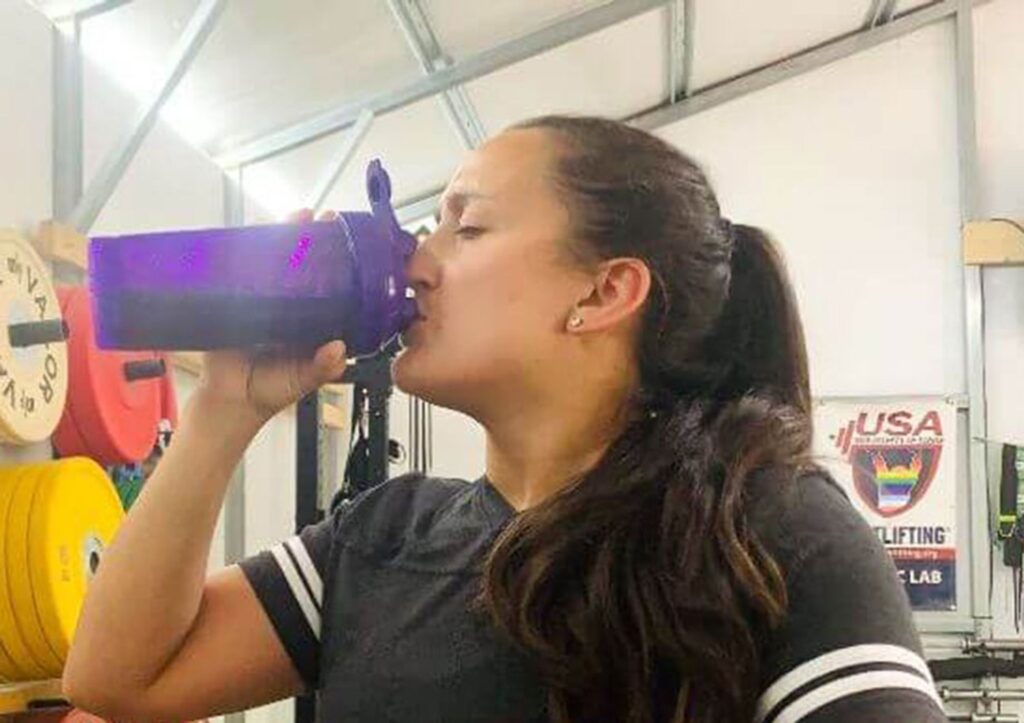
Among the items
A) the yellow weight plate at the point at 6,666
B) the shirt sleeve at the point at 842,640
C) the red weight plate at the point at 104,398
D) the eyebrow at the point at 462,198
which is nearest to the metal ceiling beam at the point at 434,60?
the red weight plate at the point at 104,398

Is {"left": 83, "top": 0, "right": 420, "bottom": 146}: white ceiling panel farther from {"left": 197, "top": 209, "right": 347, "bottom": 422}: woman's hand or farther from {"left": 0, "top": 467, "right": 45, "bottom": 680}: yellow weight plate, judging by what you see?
{"left": 197, "top": 209, "right": 347, "bottom": 422}: woman's hand

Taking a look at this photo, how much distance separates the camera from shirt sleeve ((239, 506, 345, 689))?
1212mm

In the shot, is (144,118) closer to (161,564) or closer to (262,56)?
(262,56)

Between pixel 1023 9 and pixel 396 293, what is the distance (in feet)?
14.7

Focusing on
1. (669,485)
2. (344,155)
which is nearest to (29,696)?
(669,485)

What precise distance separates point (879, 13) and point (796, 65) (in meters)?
0.35

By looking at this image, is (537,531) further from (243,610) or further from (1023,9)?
(1023,9)

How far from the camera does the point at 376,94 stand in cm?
334

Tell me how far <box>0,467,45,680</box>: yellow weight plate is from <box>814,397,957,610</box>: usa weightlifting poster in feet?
10.4

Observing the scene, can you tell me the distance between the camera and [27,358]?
6.40 feet

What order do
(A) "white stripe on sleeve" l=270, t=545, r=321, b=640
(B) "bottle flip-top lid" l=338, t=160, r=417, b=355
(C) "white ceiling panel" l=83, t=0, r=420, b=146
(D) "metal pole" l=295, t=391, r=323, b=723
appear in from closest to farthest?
(B) "bottle flip-top lid" l=338, t=160, r=417, b=355
(A) "white stripe on sleeve" l=270, t=545, r=321, b=640
(C) "white ceiling panel" l=83, t=0, r=420, b=146
(D) "metal pole" l=295, t=391, r=323, b=723

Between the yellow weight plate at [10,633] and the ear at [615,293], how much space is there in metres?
1.16

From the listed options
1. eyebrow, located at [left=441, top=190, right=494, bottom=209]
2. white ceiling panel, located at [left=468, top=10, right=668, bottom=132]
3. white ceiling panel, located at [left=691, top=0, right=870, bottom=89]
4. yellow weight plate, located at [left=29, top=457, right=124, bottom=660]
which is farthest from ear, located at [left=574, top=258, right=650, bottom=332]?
white ceiling panel, located at [left=691, top=0, right=870, bottom=89]

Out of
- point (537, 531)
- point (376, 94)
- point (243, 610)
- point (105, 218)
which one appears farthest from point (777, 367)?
point (376, 94)
